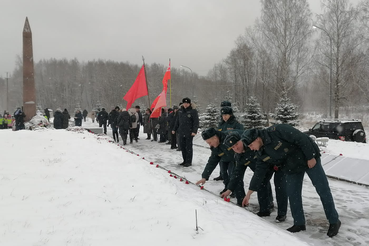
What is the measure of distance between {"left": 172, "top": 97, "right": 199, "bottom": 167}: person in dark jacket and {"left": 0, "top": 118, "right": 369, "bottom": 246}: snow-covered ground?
7.03 feet

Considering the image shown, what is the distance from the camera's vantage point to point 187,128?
896 cm

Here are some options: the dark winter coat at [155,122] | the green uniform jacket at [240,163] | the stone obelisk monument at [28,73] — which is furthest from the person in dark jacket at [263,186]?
the stone obelisk monument at [28,73]

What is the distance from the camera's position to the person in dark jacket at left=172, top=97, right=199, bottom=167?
8898 mm

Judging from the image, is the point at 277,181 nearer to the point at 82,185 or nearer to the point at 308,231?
the point at 308,231

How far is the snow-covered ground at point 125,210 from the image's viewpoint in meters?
3.14

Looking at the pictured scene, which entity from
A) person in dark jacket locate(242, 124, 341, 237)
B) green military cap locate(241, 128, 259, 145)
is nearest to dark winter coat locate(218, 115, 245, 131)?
person in dark jacket locate(242, 124, 341, 237)

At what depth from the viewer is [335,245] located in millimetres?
3807

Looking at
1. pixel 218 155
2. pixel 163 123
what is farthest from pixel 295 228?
pixel 163 123

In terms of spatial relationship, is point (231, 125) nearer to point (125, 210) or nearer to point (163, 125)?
point (125, 210)

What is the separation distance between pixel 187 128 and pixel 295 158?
5194 millimetres

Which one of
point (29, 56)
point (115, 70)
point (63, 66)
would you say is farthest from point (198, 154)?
point (63, 66)

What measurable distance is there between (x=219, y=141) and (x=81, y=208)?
275 cm

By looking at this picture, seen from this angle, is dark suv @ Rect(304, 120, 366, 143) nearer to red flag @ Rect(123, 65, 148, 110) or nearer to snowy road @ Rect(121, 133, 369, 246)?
snowy road @ Rect(121, 133, 369, 246)

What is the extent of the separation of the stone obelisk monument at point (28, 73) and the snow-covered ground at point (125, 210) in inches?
519
